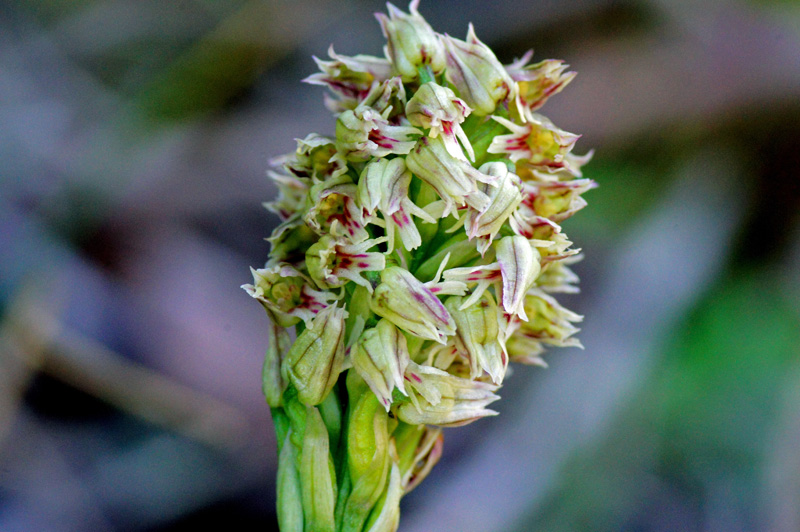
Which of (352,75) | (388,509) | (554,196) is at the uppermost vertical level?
(352,75)

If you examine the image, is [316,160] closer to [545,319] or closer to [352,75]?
[352,75]

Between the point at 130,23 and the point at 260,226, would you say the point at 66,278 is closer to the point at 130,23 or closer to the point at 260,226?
the point at 260,226

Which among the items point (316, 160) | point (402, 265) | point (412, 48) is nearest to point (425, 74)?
point (412, 48)

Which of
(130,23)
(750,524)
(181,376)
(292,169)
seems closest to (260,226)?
(181,376)

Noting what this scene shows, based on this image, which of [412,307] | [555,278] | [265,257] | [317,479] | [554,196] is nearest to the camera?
[412,307]

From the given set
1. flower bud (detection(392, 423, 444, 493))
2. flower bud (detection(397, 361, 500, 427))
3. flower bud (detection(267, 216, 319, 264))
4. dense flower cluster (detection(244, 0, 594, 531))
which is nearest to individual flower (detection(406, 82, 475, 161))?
dense flower cluster (detection(244, 0, 594, 531))

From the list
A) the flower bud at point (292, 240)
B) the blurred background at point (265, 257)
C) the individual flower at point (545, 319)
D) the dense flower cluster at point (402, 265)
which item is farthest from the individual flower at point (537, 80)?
the blurred background at point (265, 257)

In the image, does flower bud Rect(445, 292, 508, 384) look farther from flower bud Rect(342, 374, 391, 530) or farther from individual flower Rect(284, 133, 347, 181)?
individual flower Rect(284, 133, 347, 181)

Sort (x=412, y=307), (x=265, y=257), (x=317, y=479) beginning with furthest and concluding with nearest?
(x=265, y=257)
(x=317, y=479)
(x=412, y=307)
